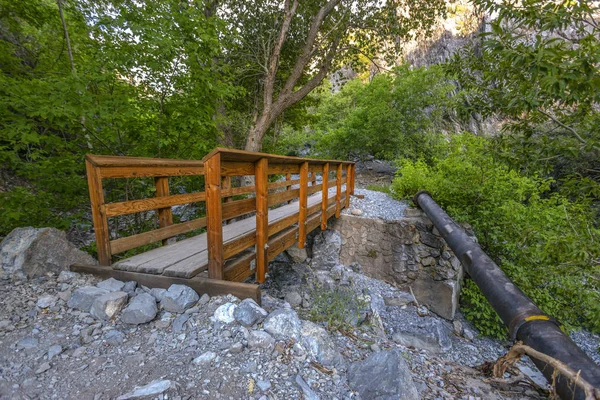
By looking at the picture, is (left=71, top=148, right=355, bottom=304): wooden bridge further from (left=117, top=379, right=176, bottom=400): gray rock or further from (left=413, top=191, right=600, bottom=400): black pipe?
(left=413, top=191, right=600, bottom=400): black pipe

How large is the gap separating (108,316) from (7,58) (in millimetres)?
3809

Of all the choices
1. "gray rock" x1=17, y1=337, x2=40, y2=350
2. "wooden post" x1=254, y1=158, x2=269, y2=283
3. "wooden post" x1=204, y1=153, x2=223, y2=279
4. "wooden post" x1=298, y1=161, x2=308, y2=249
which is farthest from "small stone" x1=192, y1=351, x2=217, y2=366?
"wooden post" x1=298, y1=161, x2=308, y2=249

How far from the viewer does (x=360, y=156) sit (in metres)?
13.8

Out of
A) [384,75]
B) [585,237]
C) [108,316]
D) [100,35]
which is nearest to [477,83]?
[585,237]

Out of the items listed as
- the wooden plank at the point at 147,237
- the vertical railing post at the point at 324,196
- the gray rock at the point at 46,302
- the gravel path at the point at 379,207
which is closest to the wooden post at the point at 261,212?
the wooden plank at the point at 147,237

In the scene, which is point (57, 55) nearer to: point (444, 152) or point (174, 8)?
point (174, 8)

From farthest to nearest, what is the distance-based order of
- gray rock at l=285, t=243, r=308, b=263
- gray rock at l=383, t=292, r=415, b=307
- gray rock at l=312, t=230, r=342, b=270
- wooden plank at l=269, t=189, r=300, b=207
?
gray rock at l=312, t=230, r=342, b=270 < gray rock at l=285, t=243, r=308, b=263 < gray rock at l=383, t=292, r=415, b=307 < wooden plank at l=269, t=189, r=300, b=207

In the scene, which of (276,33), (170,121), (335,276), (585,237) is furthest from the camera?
(276,33)

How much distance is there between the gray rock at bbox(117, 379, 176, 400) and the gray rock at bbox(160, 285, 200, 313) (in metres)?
0.68

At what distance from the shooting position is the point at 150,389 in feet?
4.45

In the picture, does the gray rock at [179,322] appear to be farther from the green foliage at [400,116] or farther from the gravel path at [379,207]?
the green foliage at [400,116]

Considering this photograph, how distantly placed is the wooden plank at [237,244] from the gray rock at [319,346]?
0.96m

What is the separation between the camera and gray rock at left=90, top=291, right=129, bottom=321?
1950 millimetres

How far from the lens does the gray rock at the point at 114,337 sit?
5.68ft
